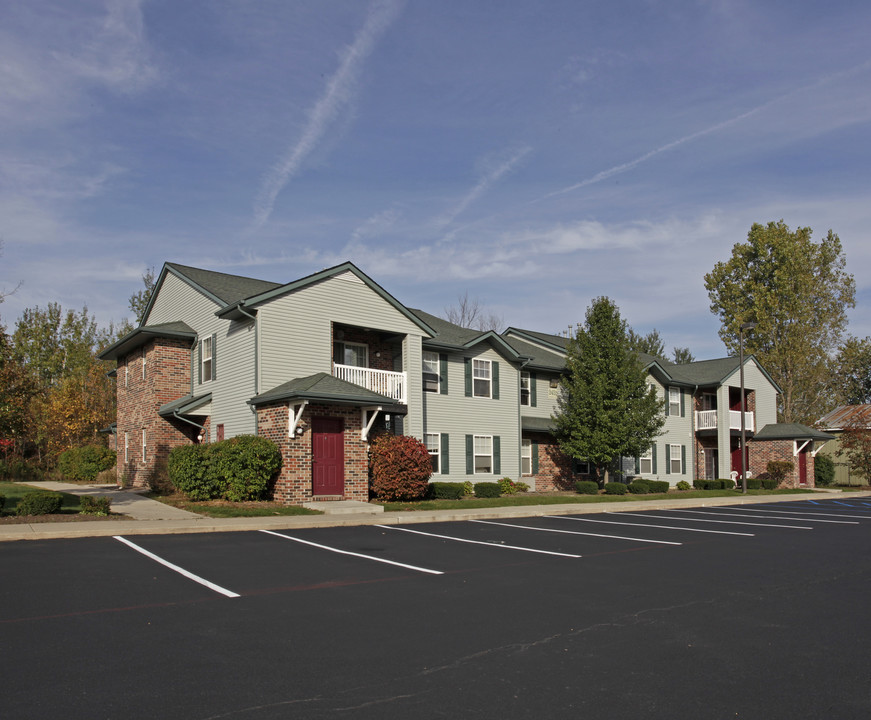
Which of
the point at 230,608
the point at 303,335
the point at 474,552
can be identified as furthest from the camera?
the point at 303,335

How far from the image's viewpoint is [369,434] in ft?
76.5

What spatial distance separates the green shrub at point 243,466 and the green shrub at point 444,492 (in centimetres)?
594

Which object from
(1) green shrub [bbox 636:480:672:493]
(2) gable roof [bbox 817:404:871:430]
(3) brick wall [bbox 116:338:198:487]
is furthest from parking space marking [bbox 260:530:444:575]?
(2) gable roof [bbox 817:404:871:430]

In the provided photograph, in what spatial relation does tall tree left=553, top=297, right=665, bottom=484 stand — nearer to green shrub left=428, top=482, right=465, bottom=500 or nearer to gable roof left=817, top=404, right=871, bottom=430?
green shrub left=428, top=482, right=465, bottom=500

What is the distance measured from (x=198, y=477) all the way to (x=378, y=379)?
6905 mm

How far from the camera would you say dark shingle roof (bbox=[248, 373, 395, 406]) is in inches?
790

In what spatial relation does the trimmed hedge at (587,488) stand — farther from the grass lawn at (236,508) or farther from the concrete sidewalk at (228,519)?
the grass lawn at (236,508)

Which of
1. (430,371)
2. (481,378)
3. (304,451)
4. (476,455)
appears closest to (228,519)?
(304,451)

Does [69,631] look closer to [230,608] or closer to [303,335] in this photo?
[230,608]

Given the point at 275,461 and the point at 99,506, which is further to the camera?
the point at 275,461

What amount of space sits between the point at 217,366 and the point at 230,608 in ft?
57.9

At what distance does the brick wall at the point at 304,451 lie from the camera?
20.2 metres

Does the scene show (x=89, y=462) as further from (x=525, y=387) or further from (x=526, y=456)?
(x=525, y=387)

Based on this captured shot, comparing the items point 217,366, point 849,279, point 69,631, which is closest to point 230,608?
point 69,631
